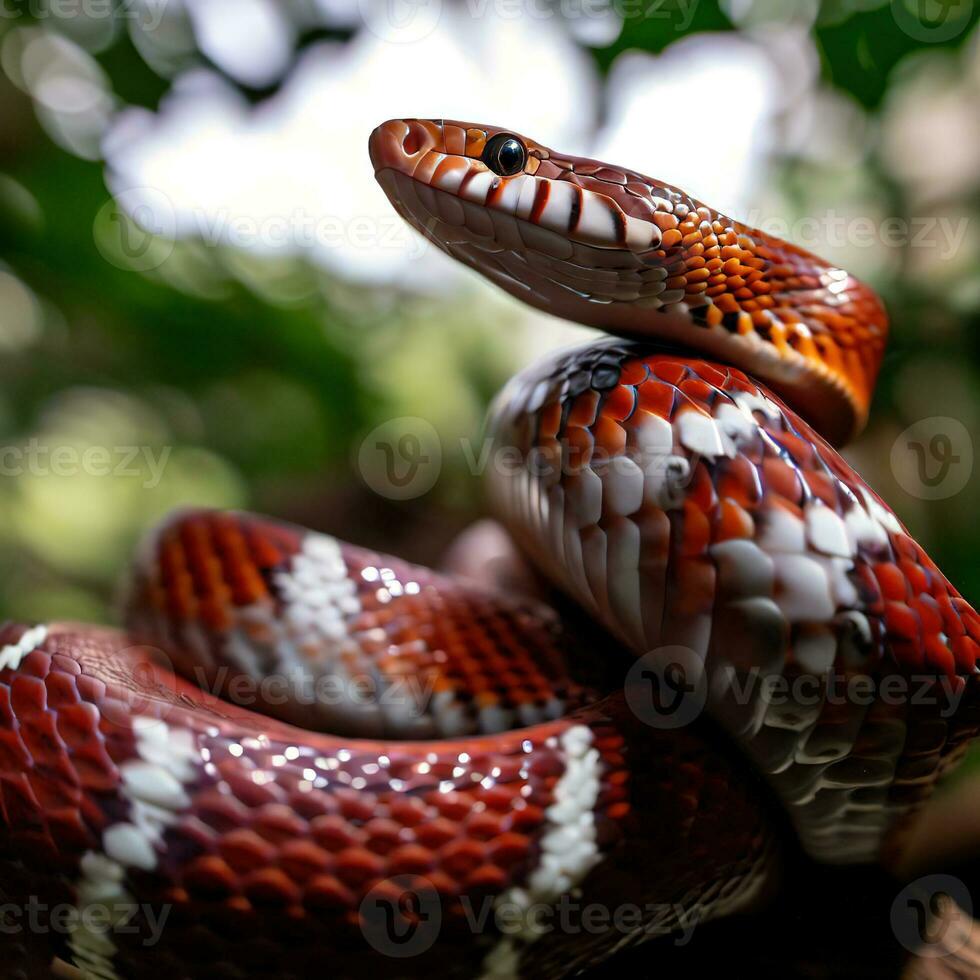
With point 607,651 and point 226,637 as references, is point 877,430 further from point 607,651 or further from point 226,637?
point 226,637

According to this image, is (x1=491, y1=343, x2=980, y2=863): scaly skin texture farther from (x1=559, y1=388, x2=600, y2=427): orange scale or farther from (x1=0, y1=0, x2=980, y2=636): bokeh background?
(x1=0, y1=0, x2=980, y2=636): bokeh background

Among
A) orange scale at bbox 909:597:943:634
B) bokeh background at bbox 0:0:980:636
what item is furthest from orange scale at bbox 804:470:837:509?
bokeh background at bbox 0:0:980:636

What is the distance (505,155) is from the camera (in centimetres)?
88

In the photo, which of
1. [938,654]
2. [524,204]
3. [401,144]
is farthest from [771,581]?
[401,144]

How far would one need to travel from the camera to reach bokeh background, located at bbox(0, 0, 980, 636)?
190 cm

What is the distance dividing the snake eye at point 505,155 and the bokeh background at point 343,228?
71 cm

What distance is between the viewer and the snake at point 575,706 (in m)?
0.67

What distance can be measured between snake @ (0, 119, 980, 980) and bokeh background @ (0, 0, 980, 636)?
771 mm

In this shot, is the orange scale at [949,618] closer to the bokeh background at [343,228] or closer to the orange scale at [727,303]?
the orange scale at [727,303]

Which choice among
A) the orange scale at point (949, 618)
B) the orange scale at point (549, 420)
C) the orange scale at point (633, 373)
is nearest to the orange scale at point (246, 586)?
the orange scale at point (549, 420)

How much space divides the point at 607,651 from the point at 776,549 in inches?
15.8

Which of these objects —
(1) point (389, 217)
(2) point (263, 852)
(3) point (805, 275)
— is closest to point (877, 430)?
(3) point (805, 275)

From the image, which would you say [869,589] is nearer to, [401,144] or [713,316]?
[713,316]

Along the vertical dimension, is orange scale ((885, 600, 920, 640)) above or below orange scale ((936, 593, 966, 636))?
below
